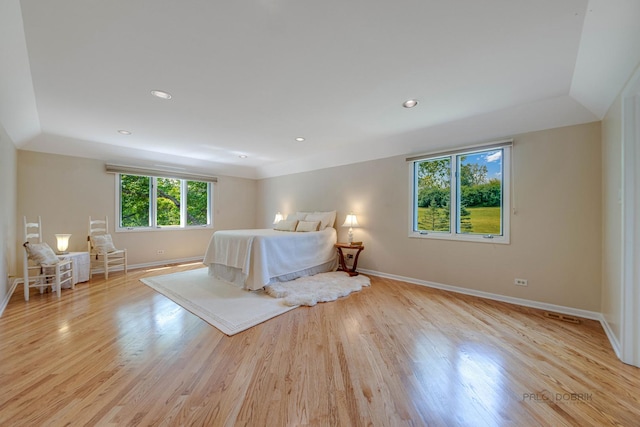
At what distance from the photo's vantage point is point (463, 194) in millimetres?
3584

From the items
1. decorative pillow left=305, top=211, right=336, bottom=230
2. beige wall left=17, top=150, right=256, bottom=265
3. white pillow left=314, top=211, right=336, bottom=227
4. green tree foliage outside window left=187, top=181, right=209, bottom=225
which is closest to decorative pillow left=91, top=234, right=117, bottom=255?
beige wall left=17, top=150, right=256, bottom=265

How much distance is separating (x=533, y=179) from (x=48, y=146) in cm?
709

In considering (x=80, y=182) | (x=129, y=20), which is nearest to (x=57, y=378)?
(x=129, y=20)

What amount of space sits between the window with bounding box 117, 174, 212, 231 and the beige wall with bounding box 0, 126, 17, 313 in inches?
53.5

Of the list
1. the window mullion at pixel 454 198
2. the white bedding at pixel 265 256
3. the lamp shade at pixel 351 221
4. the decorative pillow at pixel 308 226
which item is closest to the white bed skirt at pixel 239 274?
the white bedding at pixel 265 256

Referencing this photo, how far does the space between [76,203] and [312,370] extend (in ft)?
16.8

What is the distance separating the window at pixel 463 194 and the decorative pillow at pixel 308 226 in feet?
5.69

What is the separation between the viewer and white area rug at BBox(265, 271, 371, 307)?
10.2 feet

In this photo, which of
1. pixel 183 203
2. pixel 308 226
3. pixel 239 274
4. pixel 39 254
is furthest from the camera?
pixel 183 203

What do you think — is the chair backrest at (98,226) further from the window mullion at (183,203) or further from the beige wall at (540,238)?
the beige wall at (540,238)

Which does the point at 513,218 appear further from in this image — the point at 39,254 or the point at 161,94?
the point at 39,254

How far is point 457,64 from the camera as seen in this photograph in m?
1.97

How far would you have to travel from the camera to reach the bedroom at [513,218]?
256 centimetres

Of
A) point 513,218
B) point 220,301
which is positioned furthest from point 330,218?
point 513,218
